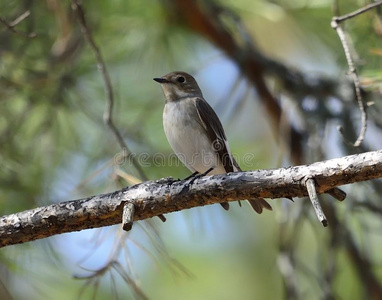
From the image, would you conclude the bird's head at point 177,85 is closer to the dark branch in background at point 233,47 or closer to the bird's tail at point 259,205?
the dark branch in background at point 233,47

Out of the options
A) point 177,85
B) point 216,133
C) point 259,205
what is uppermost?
point 177,85

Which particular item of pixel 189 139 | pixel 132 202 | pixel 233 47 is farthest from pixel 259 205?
pixel 233 47

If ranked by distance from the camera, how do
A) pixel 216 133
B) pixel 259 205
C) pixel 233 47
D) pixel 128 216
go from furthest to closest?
pixel 233 47 → pixel 216 133 → pixel 259 205 → pixel 128 216

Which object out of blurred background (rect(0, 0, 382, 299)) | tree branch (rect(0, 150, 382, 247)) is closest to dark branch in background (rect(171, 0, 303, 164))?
blurred background (rect(0, 0, 382, 299))

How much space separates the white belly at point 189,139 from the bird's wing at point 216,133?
3 centimetres

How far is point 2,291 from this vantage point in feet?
9.45

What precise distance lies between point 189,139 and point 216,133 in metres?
0.21

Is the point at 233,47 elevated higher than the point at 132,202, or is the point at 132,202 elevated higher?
the point at 233,47

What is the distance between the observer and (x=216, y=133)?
3.81 metres

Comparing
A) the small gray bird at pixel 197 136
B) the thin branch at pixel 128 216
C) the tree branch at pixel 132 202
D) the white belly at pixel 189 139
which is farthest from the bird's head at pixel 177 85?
the thin branch at pixel 128 216

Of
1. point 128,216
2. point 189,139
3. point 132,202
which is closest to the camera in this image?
point 128,216

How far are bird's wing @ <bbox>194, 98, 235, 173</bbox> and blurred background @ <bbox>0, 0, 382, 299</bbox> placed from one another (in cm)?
29

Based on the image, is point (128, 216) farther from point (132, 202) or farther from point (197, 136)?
point (197, 136)

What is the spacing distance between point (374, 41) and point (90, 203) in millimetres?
2370
